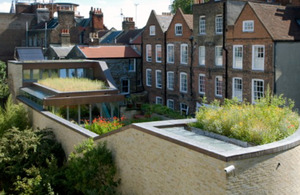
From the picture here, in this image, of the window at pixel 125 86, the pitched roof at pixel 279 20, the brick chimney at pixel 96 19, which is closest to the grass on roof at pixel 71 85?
the pitched roof at pixel 279 20

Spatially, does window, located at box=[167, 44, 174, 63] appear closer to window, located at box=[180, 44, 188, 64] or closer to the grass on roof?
window, located at box=[180, 44, 188, 64]

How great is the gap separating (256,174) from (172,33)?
26.6 meters

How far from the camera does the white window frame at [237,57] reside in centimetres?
2796

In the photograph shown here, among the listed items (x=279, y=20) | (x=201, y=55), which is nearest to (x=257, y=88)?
(x=279, y=20)

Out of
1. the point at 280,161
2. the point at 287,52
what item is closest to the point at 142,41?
the point at 287,52

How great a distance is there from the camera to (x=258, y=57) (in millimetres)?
26688

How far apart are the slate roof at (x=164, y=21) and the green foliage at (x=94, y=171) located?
2411 centimetres

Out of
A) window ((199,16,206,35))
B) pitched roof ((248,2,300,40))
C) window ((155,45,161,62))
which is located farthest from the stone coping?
window ((155,45,161,62))

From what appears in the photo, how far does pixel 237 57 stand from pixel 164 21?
37.6 feet

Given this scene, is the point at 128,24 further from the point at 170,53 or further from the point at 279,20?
the point at 279,20

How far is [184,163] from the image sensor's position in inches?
416

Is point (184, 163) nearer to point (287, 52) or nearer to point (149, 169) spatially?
point (149, 169)

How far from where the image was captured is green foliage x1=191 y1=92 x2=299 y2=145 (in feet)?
36.3

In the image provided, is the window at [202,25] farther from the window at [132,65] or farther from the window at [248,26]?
the window at [132,65]
